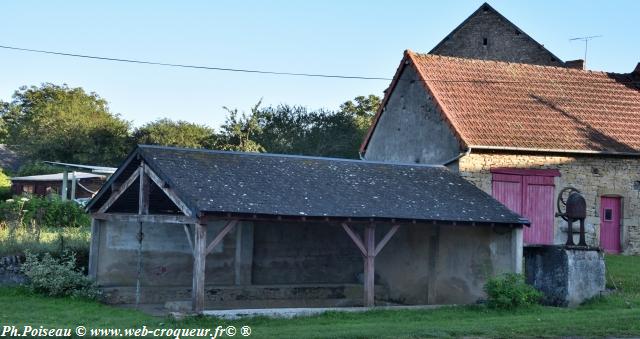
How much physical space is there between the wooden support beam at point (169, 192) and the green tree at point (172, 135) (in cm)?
3486

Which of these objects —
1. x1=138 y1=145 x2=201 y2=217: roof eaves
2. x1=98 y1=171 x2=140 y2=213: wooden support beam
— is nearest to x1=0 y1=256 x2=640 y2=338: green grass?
x1=138 y1=145 x2=201 y2=217: roof eaves

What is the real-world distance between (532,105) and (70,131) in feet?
114

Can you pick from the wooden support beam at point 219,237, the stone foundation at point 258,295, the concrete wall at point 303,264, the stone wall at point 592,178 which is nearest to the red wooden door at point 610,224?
the stone wall at point 592,178

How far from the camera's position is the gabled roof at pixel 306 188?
15594 mm

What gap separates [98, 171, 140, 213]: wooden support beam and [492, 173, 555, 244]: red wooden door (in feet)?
33.1

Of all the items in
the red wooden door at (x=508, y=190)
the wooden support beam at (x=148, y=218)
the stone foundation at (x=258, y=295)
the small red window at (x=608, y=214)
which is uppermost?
the red wooden door at (x=508, y=190)

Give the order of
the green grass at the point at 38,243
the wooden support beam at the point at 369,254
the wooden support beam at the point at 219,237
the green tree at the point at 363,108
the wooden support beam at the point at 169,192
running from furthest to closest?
the green tree at the point at 363,108 < the green grass at the point at 38,243 < the wooden support beam at the point at 369,254 < the wooden support beam at the point at 169,192 < the wooden support beam at the point at 219,237

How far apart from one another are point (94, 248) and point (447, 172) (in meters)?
8.49

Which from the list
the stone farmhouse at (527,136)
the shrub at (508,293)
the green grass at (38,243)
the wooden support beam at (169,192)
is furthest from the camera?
the stone farmhouse at (527,136)

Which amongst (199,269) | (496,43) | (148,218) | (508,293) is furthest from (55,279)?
(496,43)

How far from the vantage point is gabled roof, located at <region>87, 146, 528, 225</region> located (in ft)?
51.2

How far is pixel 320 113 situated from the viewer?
49.9m

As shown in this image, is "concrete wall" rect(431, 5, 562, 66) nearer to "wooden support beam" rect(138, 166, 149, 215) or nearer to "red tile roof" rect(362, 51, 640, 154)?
"red tile roof" rect(362, 51, 640, 154)

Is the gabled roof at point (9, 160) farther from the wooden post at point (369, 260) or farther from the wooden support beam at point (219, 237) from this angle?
the wooden support beam at point (219, 237)
